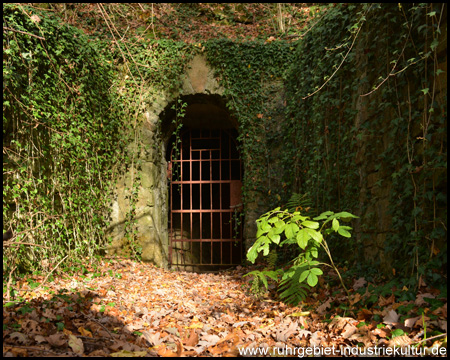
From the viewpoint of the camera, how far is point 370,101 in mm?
3160

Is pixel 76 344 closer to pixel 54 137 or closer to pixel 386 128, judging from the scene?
pixel 54 137

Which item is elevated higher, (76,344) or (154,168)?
(154,168)

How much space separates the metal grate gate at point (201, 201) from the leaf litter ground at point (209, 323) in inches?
135

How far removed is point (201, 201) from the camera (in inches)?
278

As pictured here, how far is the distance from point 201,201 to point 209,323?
4416 mm

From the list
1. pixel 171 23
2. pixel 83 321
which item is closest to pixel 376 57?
pixel 83 321

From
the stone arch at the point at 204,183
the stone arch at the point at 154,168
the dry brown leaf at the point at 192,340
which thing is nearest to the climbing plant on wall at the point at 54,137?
the stone arch at the point at 154,168

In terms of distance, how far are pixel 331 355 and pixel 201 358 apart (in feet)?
2.60

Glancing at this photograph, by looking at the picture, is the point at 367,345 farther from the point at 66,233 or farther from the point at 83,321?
the point at 66,233

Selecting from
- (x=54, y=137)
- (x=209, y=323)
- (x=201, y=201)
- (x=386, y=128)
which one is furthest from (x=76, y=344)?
(x=201, y=201)

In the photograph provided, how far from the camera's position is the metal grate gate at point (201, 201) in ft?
22.5

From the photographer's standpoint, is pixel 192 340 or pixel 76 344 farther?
pixel 192 340

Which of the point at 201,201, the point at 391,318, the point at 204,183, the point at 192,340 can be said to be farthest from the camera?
the point at 204,183

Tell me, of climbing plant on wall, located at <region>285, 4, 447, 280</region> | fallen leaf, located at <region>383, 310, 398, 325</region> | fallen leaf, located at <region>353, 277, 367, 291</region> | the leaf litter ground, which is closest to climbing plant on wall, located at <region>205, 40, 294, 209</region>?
climbing plant on wall, located at <region>285, 4, 447, 280</region>
